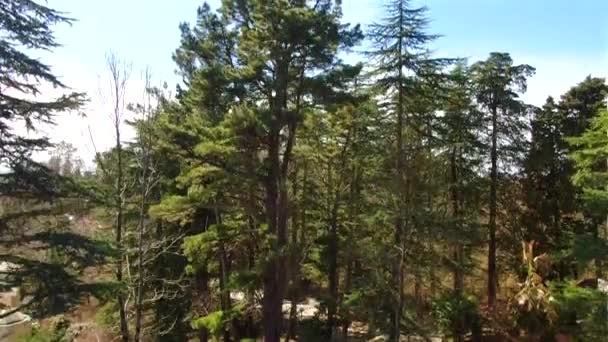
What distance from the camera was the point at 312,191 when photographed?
19.9m

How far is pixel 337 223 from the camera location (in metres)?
19.3

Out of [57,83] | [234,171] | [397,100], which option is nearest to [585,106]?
[397,100]

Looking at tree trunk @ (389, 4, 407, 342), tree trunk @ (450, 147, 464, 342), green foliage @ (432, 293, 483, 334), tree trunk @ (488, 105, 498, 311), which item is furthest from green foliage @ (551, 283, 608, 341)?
tree trunk @ (488, 105, 498, 311)

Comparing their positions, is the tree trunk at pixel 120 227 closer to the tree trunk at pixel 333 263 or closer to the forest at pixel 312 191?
the forest at pixel 312 191

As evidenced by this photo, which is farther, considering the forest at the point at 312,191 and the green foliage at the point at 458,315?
the green foliage at the point at 458,315

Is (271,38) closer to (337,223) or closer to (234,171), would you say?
(234,171)

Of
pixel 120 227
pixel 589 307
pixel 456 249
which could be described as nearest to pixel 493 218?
pixel 456 249

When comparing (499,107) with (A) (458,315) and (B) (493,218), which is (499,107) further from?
(A) (458,315)

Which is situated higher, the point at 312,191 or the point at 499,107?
the point at 499,107

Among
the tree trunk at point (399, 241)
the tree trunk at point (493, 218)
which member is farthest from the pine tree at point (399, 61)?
the tree trunk at point (493, 218)

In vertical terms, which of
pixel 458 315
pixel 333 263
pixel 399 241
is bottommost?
pixel 458 315

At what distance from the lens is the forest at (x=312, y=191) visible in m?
9.53

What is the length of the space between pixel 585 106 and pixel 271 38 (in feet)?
43.5

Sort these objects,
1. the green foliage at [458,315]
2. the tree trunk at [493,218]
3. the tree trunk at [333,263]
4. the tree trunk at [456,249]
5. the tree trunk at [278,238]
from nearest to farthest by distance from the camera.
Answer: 1. the tree trunk at [278,238]
2. the tree trunk at [456,249]
3. the green foliage at [458,315]
4. the tree trunk at [333,263]
5. the tree trunk at [493,218]
